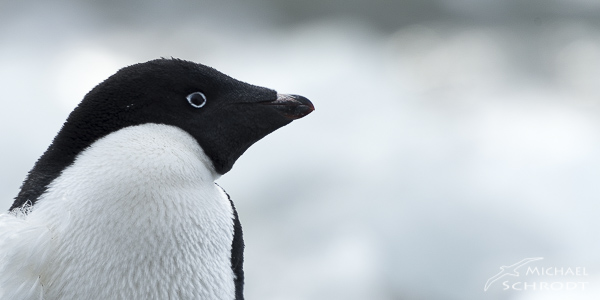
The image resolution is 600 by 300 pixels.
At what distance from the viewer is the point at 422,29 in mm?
5504

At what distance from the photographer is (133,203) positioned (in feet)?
2.53

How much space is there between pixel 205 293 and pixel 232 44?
4.67m

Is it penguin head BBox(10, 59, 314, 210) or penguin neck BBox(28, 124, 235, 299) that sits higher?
penguin head BBox(10, 59, 314, 210)

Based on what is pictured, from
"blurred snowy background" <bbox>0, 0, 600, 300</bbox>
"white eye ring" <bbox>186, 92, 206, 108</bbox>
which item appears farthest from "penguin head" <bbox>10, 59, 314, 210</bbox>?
"blurred snowy background" <bbox>0, 0, 600, 300</bbox>

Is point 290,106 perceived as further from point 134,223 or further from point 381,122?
point 381,122

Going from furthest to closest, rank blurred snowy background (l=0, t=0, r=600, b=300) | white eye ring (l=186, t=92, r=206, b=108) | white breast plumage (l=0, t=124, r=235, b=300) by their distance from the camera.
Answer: blurred snowy background (l=0, t=0, r=600, b=300) < white eye ring (l=186, t=92, r=206, b=108) < white breast plumage (l=0, t=124, r=235, b=300)

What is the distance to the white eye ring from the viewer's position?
2.85 feet

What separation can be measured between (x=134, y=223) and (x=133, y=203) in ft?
0.08

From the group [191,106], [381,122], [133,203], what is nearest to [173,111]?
[191,106]

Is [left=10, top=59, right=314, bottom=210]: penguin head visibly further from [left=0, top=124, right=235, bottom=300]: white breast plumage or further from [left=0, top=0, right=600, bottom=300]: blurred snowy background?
[left=0, top=0, right=600, bottom=300]: blurred snowy background

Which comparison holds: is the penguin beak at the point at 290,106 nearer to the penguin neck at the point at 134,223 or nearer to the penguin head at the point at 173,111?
the penguin head at the point at 173,111

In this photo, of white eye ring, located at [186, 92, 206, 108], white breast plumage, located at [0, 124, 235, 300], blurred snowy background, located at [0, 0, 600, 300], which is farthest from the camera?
blurred snowy background, located at [0, 0, 600, 300]

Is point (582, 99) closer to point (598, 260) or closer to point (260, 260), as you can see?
point (598, 260)

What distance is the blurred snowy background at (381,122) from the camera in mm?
4285
